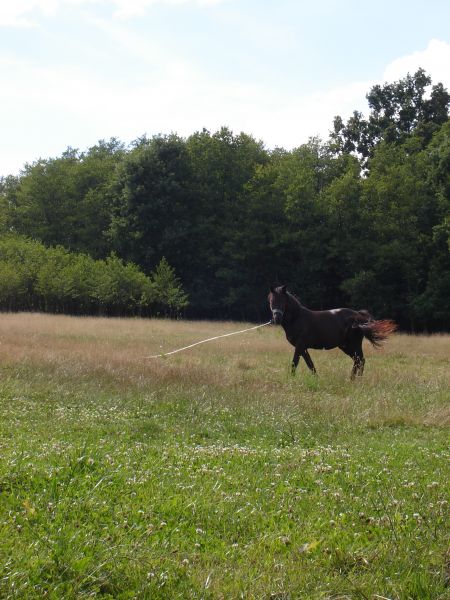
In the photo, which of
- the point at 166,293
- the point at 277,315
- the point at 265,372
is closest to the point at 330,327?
the point at 277,315

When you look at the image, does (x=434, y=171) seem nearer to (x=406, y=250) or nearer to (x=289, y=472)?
(x=406, y=250)

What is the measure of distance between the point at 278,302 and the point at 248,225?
135 ft

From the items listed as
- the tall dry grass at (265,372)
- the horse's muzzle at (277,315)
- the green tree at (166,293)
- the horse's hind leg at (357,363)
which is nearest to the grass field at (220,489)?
the tall dry grass at (265,372)

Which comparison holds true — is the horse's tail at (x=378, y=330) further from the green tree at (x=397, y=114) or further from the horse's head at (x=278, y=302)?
the green tree at (x=397, y=114)

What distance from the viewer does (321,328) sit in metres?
17.6

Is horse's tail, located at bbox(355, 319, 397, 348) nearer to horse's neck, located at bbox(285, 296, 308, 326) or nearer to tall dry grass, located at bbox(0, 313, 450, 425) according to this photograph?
tall dry grass, located at bbox(0, 313, 450, 425)

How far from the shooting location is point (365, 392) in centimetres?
1359

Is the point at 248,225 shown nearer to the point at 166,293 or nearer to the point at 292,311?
the point at 166,293

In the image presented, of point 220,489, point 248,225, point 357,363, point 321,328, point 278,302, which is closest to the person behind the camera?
point 220,489

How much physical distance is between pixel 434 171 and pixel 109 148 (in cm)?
5650

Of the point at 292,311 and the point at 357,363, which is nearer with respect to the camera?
the point at 357,363

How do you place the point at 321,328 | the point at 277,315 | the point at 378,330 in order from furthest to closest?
the point at 321,328 < the point at 378,330 < the point at 277,315

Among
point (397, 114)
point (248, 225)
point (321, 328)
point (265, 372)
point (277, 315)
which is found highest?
point (397, 114)

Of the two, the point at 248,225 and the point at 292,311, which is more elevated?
the point at 248,225
